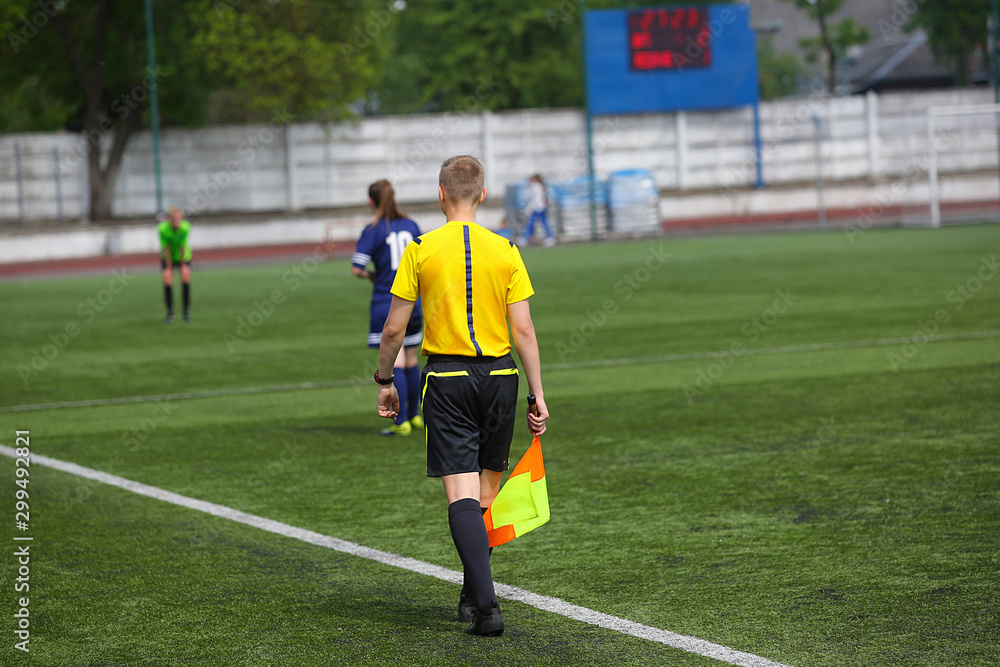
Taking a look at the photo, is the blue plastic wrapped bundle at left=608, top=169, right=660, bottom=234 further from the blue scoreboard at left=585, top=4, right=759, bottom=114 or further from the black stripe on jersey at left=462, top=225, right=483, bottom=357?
the black stripe on jersey at left=462, top=225, right=483, bottom=357

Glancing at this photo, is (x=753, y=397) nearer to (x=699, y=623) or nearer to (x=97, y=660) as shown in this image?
(x=699, y=623)

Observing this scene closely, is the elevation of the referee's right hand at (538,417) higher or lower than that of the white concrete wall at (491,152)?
lower

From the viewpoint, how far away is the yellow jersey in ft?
15.7

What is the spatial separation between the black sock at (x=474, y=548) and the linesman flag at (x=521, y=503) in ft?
0.72

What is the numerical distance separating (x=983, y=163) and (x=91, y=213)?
2993 centimetres

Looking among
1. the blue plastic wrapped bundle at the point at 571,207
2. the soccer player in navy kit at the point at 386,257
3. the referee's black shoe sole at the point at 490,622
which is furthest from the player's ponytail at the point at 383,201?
the blue plastic wrapped bundle at the point at 571,207

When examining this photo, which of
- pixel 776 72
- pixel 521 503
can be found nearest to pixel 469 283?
pixel 521 503

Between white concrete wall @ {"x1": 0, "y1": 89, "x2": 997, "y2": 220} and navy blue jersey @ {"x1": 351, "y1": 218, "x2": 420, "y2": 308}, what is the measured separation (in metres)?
31.6

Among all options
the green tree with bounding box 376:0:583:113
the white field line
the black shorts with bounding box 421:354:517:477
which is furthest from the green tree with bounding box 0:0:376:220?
the black shorts with bounding box 421:354:517:477

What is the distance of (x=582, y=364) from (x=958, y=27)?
4408 cm

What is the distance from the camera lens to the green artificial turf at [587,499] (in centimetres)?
488

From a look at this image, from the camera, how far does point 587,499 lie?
707cm

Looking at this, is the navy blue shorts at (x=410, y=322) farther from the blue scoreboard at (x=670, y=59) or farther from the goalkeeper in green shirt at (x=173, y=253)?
the blue scoreboard at (x=670, y=59)

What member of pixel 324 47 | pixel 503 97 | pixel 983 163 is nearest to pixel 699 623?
pixel 324 47
